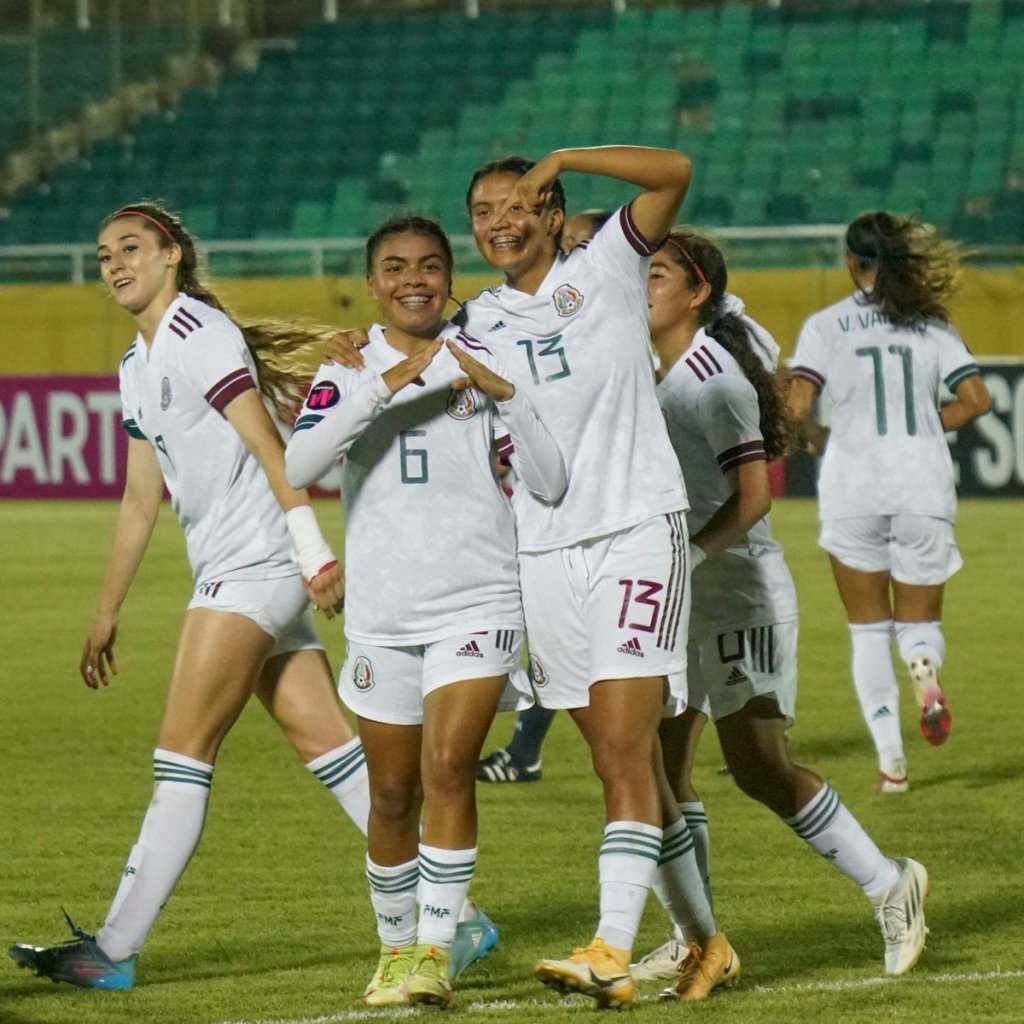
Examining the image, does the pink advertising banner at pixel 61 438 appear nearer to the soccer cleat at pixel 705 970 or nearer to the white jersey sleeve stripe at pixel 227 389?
the white jersey sleeve stripe at pixel 227 389

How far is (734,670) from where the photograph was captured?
17.7 ft

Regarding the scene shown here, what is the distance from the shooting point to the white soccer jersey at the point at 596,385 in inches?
191

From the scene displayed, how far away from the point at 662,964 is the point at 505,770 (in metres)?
3.23

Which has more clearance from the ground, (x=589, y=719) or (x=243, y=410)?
(x=243, y=410)

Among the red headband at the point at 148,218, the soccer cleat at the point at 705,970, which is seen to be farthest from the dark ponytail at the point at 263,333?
the soccer cleat at the point at 705,970

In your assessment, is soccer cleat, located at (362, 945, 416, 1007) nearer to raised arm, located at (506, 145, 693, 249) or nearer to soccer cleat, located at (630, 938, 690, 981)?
soccer cleat, located at (630, 938, 690, 981)

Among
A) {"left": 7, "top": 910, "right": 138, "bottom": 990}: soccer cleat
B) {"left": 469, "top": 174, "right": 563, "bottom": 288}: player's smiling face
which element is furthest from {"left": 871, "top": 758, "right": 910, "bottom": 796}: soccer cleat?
{"left": 469, "top": 174, "right": 563, "bottom": 288}: player's smiling face

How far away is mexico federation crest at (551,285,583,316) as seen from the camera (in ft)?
16.0

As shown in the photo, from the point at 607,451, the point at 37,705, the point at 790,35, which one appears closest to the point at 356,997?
the point at 607,451

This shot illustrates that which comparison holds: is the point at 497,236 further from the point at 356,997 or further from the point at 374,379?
the point at 356,997

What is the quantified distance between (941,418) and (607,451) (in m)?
3.76

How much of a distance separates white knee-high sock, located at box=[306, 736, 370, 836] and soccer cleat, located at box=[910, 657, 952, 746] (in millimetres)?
3009

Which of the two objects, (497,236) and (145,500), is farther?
(145,500)

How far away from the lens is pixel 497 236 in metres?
4.89
